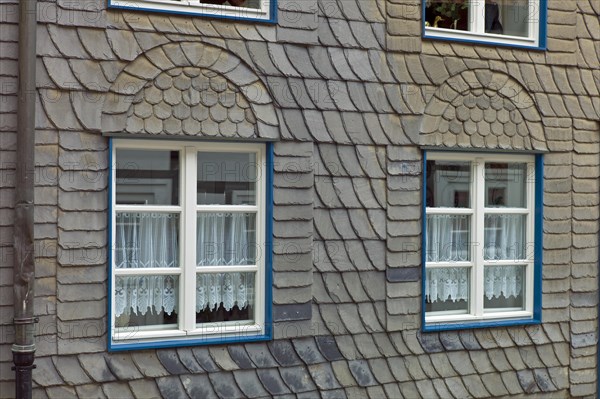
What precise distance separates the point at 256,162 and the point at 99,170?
4.19 feet

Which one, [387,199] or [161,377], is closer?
[161,377]

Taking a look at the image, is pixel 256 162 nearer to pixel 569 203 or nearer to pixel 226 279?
pixel 226 279

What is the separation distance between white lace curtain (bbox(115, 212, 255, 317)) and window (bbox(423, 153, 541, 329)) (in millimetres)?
1655

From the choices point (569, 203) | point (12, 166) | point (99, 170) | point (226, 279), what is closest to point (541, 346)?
point (569, 203)

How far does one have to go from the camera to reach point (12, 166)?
565 centimetres

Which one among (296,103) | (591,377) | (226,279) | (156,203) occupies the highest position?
(296,103)

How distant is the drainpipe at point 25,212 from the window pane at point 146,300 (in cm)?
72

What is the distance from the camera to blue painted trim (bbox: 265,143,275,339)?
21.3 ft

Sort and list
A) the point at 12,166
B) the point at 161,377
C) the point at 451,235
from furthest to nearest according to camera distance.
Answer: the point at 451,235, the point at 161,377, the point at 12,166

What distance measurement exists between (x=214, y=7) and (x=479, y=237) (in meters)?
3.10

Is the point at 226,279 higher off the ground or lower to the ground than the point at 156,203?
lower

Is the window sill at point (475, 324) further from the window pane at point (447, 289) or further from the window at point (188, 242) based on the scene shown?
the window at point (188, 242)

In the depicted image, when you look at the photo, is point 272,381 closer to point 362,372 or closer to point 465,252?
point 362,372

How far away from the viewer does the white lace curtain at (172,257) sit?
243 inches
